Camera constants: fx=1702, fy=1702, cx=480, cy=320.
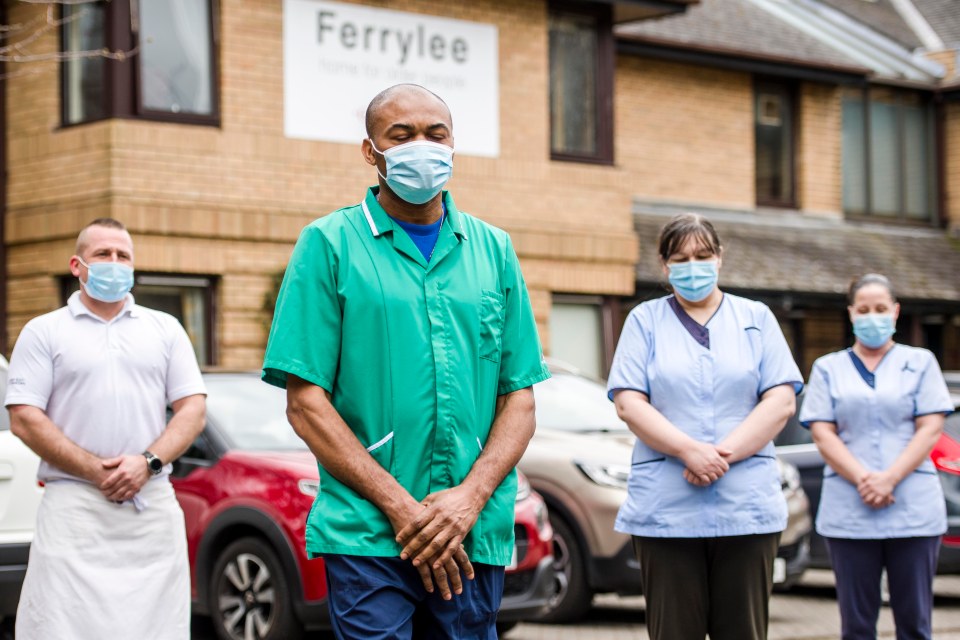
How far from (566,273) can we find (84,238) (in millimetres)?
12447

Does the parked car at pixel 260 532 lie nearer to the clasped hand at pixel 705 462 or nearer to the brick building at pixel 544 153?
the clasped hand at pixel 705 462

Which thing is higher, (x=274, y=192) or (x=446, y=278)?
(x=274, y=192)

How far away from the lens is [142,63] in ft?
52.5

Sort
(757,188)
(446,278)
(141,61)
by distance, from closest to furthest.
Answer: (446,278)
(141,61)
(757,188)

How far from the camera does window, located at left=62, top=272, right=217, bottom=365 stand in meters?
16.3

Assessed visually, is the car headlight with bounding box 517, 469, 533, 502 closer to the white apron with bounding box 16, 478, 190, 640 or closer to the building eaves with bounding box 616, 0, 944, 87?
the white apron with bounding box 16, 478, 190, 640

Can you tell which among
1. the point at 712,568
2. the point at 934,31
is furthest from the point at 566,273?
the point at 712,568

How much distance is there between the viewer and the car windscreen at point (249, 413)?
31.7ft

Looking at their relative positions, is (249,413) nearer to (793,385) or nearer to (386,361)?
(793,385)

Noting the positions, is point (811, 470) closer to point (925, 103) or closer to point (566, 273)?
point (566, 273)

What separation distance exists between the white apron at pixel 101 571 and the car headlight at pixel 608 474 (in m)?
4.23

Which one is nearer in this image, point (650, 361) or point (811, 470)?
point (650, 361)

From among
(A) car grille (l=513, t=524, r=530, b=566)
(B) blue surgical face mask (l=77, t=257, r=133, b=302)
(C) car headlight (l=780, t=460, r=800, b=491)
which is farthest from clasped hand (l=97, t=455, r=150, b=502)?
(C) car headlight (l=780, t=460, r=800, b=491)

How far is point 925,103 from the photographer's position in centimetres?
2605
